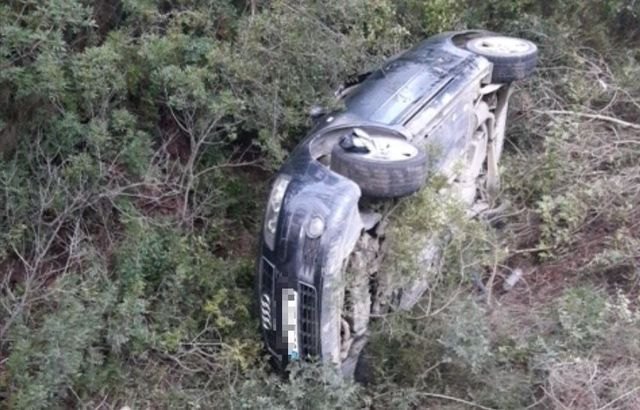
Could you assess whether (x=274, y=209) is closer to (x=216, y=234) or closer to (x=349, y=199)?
(x=349, y=199)

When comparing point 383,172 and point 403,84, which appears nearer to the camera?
point 383,172

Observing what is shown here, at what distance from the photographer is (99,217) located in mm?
5094

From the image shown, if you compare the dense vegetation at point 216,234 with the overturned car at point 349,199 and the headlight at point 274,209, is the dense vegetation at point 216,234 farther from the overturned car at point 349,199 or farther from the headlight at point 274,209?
the headlight at point 274,209

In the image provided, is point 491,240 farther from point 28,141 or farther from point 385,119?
point 28,141

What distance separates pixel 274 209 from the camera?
15.3 ft

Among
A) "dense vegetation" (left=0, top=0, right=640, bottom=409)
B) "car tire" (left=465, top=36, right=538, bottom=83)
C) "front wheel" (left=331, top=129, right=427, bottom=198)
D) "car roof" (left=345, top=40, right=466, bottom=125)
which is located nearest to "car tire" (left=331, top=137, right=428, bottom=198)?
"front wheel" (left=331, top=129, right=427, bottom=198)

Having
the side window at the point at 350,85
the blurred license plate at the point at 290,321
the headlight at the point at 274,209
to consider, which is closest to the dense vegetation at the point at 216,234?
the side window at the point at 350,85

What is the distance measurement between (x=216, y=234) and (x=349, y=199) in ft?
4.38

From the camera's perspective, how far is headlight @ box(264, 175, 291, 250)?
4.60 metres

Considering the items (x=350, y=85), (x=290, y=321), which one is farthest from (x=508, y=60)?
(x=290, y=321)

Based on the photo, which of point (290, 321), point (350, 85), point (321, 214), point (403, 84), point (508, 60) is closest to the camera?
point (321, 214)

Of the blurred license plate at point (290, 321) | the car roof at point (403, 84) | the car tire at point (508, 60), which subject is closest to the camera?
the blurred license plate at point (290, 321)

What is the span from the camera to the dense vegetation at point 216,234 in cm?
447

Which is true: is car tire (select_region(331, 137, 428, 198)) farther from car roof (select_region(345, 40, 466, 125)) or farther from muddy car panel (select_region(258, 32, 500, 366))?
car roof (select_region(345, 40, 466, 125))
